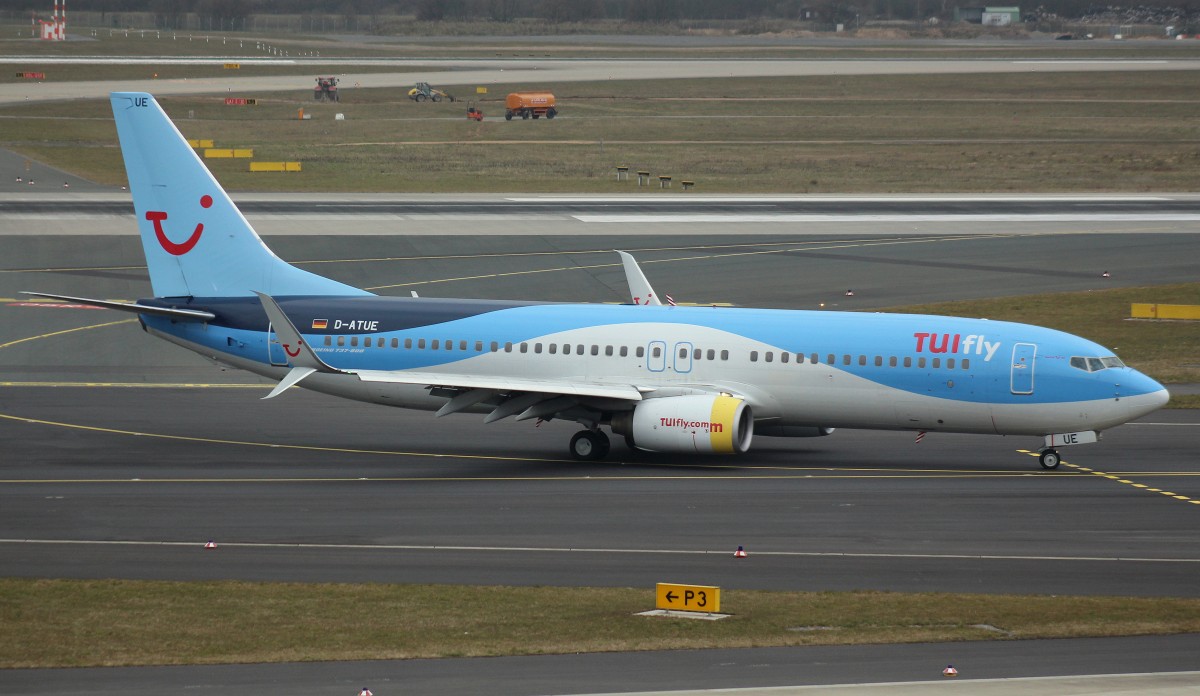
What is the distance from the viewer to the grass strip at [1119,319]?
55.4m

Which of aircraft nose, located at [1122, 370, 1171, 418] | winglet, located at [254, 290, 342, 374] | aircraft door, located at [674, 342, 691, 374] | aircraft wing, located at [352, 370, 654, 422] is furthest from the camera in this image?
aircraft door, located at [674, 342, 691, 374]

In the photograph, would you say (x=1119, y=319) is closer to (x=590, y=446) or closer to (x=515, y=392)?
(x=590, y=446)

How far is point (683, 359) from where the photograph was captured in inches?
1638

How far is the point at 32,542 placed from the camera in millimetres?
32500

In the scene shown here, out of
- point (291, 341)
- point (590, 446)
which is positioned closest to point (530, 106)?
point (590, 446)

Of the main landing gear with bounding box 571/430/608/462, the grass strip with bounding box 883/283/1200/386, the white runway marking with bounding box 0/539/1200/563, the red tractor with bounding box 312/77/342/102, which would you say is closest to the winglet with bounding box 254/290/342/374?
the white runway marking with bounding box 0/539/1200/563

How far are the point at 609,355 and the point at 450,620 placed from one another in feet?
53.9

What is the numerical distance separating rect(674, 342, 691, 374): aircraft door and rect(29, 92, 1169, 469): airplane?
4 centimetres

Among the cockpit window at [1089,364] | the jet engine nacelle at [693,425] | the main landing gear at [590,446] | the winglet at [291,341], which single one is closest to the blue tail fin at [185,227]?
the winglet at [291,341]

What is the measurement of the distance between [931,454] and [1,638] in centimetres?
2612

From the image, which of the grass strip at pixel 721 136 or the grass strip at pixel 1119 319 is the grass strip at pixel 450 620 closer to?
the grass strip at pixel 1119 319

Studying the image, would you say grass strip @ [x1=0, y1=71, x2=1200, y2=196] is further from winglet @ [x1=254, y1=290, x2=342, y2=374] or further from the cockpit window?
winglet @ [x1=254, y1=290, x2=342, y2=374]

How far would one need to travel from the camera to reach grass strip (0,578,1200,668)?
24.8 m

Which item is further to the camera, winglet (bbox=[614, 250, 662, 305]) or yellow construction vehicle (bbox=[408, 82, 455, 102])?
yellow construction vehicle (bbox=[408, 82, 455, 102])
